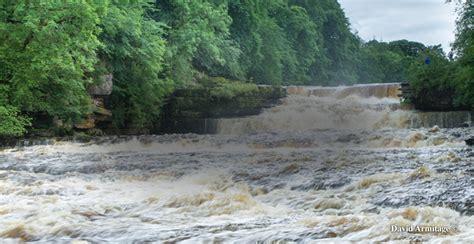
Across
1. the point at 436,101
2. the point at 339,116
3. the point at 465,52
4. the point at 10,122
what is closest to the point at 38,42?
the point at 10,122

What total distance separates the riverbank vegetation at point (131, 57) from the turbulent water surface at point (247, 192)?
8.26 ft

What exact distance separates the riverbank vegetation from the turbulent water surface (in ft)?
8.26

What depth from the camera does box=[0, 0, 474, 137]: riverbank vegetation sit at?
1407 centimetres

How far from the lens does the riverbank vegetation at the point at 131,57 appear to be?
46.2 ft

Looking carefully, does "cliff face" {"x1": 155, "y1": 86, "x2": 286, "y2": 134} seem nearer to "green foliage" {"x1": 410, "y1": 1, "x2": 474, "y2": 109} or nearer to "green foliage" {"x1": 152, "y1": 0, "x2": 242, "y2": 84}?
"green foliage" {"x1": 152, "y1": 0, "x2": 242, "y2": 84}

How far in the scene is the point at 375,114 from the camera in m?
18.9

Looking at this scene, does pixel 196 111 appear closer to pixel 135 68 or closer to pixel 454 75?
pixel 135 68

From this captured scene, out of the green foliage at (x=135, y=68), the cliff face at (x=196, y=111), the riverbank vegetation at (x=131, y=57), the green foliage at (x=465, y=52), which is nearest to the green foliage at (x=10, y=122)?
the riverbank vegetation at (x=131, y=57)

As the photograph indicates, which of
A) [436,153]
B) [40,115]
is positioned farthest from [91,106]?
[436,153]

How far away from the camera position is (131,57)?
61.8 ft

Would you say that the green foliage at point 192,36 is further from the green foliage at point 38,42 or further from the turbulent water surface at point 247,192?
the turbulent water surface at point 247,192

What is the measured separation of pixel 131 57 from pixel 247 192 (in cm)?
1287

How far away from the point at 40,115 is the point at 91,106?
1572 mm

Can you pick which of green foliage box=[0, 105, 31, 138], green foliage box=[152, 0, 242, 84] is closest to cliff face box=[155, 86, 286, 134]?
green foliage box=[152, 0, 242, 84]
